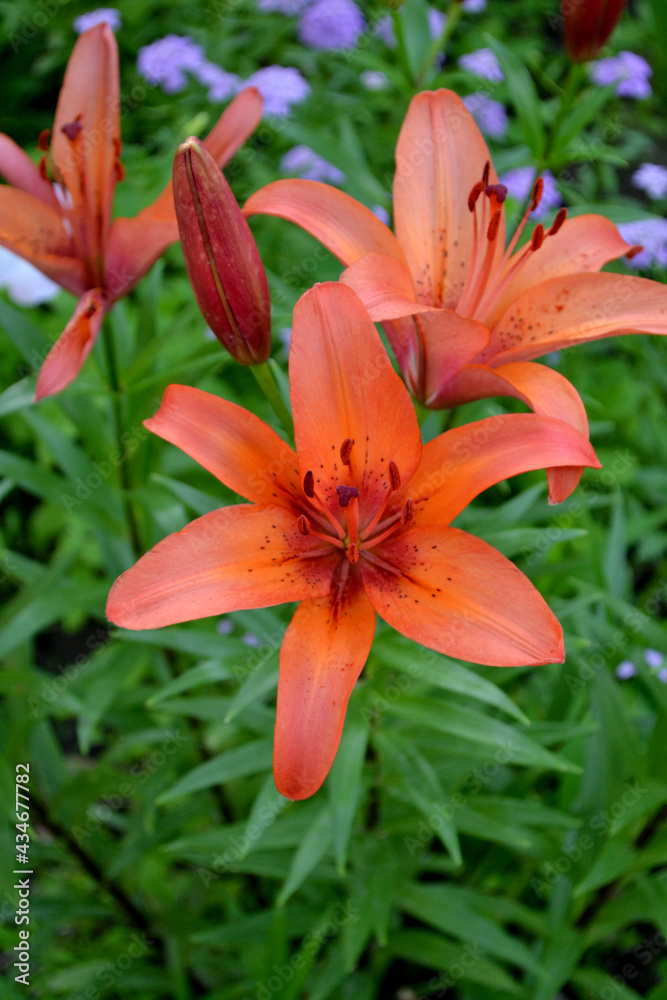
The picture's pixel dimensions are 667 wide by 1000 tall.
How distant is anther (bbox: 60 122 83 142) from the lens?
1.14m

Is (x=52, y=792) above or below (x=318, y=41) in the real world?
below

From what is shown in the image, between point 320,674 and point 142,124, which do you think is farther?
point 142,124

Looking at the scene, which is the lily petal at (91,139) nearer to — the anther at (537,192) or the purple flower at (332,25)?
the anther at (537,192)

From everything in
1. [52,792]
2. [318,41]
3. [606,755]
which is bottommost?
[52,792]

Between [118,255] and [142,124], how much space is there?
8.52 ft

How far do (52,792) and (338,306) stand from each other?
1.30 metres

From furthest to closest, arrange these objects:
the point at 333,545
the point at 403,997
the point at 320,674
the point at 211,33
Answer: the point at 211,33, the point at 403,997, the point at 333,545, the point at 320,674

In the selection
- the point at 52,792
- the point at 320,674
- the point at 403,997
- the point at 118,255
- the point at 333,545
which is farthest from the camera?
the point at 403,997

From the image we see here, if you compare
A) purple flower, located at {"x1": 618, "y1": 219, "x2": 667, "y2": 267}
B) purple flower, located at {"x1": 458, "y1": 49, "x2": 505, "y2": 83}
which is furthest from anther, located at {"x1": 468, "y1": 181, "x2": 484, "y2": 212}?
purple flower, located at {"x1": 458, "y1": 49, "x2": 505, "y2": 83}

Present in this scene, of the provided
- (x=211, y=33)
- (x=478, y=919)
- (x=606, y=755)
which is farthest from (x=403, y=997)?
(x=211, y=33)

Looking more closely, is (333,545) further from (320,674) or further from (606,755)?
(606,755)

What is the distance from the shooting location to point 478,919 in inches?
57.5

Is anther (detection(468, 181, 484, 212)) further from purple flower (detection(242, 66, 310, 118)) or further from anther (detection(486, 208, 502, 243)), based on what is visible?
purple flower (detection(242, 66, 310, 118))

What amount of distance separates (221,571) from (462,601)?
0.78 ft
